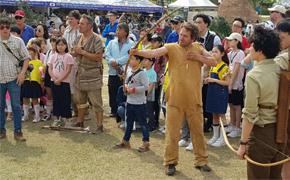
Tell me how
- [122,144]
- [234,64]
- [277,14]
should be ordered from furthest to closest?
1. [277,14]
2. [234,64]
3. [122,144]

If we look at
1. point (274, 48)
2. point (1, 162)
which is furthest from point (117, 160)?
point (274, 48)

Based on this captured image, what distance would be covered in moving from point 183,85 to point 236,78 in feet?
7.59

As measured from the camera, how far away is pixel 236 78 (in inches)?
264

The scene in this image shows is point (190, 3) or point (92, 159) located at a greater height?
point (190, 3)

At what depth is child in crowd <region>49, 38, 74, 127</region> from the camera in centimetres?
695

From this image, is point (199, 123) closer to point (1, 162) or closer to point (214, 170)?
point (214, 170)

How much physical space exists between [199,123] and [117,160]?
1.43m

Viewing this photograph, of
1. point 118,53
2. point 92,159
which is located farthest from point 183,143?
point 118,53

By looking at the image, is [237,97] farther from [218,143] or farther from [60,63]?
[60,63]

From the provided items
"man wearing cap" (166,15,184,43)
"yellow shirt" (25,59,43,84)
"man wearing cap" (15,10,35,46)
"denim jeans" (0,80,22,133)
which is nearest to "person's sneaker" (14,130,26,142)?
"denim jeans" (0,80,22,133)

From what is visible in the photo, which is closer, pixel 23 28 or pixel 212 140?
pixel 212 140

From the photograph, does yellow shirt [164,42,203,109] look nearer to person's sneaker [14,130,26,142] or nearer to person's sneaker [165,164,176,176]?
person's sneaker [165,164,176,176]

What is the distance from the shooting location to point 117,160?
5.41m

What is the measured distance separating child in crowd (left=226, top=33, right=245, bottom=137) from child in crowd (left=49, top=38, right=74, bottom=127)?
316 cm
